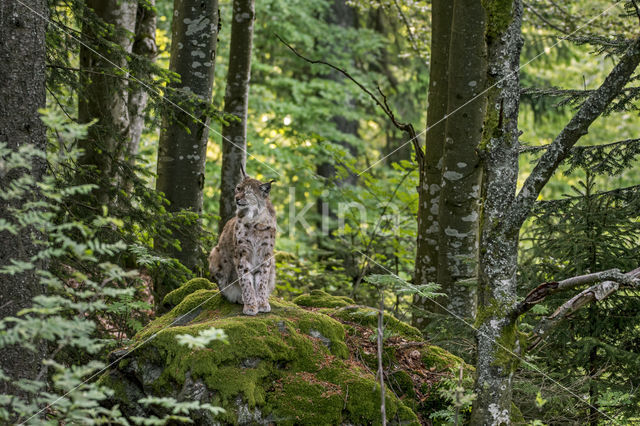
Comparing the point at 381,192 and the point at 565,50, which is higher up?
the point at 565,50

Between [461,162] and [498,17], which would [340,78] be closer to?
[461,162]

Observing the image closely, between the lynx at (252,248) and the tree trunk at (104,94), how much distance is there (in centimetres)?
197

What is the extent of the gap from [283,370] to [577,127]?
2.98m

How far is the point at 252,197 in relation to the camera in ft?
17.9

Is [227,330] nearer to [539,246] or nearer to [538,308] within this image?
[538,308]

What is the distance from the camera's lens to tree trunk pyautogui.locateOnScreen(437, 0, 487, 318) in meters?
7.32

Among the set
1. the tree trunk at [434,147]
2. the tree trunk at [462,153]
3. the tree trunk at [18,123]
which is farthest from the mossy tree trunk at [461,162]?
the tree trunk at [18,123]

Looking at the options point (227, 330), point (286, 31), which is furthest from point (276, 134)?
point (227, 330)

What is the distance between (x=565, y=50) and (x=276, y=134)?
373 inches

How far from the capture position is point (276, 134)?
1919cm

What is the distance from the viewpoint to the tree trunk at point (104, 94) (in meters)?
6.63

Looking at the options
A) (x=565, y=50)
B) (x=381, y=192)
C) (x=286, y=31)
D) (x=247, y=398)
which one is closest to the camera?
(x=247, y=398)

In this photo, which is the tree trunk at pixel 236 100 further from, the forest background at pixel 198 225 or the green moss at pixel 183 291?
the green moss at pixel 183 291

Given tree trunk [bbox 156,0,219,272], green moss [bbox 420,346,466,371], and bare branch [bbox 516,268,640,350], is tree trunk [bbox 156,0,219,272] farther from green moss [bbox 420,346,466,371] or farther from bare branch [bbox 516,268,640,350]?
bare branch [bbox 516,268,640,350]
